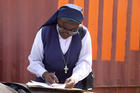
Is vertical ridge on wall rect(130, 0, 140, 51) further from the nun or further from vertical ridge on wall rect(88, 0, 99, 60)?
the nun

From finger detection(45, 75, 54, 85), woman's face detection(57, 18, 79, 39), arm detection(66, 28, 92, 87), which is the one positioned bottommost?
finger detection(45, 75, 54, 85)

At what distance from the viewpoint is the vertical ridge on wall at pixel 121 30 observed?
413 centimetres

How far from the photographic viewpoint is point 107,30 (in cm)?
408

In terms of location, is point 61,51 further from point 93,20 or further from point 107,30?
point 107,30

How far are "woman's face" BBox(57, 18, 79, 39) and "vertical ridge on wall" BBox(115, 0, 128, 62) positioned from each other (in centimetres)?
217

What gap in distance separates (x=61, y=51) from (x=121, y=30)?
7.32 ft

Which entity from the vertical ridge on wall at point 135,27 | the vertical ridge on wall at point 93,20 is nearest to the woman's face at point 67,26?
→ the vertical ridge on wall at point 93,20

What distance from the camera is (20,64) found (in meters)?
3.69

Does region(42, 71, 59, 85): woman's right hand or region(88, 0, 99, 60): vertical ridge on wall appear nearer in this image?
region(42, 71, 59, 85): woman's right hand

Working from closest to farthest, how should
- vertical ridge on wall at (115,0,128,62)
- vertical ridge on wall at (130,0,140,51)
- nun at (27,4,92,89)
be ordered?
1. nun at (27,4,92,89)
2. vertical ridge on wall at (115,0,128,62)
3. vertical ridge on wall at (130,0,140,51)

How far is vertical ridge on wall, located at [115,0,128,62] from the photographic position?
413 centimetres

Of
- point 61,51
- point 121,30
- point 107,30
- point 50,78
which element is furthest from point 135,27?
point 50,78

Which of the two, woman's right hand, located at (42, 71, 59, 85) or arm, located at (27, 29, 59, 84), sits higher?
arm, located at (27, 29, 59, 84)

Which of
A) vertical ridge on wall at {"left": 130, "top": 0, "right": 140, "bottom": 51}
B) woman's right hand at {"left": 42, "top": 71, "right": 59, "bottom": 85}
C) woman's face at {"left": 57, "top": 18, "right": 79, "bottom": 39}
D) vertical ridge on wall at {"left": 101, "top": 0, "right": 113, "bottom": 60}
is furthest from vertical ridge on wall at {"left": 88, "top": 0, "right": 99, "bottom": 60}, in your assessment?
woman's right hand at {"left": 42, "top": 71, "right": 59, "bottom": 85}
